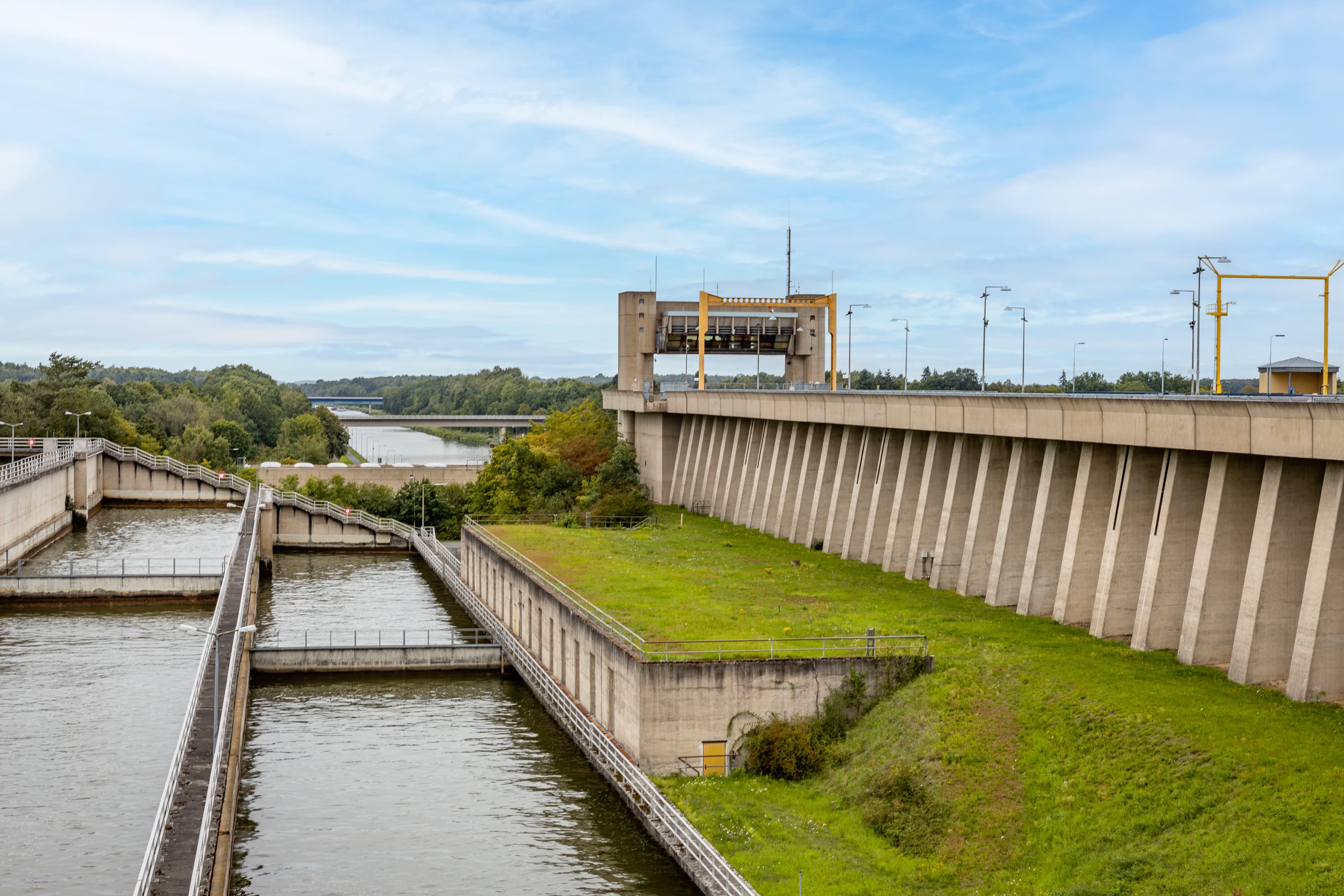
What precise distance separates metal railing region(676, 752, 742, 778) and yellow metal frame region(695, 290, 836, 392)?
47.3 meters

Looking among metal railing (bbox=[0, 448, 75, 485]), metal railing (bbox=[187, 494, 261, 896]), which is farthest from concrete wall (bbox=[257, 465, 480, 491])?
metal railing (bbox=[187, 494, 261, 896])

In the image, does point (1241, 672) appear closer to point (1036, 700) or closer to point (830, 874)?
point (1036, 700)

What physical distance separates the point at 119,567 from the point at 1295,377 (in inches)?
2303

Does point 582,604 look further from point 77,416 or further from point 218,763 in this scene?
point 77,416

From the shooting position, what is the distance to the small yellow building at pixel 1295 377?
3481 cm

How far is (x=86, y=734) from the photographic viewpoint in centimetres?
3791

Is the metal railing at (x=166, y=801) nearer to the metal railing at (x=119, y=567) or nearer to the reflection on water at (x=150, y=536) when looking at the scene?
the metal railing at (x=119, y=567)

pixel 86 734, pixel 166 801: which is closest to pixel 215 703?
pixel 166 801

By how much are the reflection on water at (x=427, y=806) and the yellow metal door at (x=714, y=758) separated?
2.01 meters

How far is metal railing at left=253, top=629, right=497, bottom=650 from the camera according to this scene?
167ft

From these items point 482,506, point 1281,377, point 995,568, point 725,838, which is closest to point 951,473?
point 995,568

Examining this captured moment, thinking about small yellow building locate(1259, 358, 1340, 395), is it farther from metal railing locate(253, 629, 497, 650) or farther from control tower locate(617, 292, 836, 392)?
control tower locate(617, 292, 836, 392)

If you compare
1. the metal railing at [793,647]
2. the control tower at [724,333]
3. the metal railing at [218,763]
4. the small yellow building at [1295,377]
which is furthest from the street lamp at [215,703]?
the control tower at [724,333]

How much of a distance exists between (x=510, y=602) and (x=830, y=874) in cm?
2822
